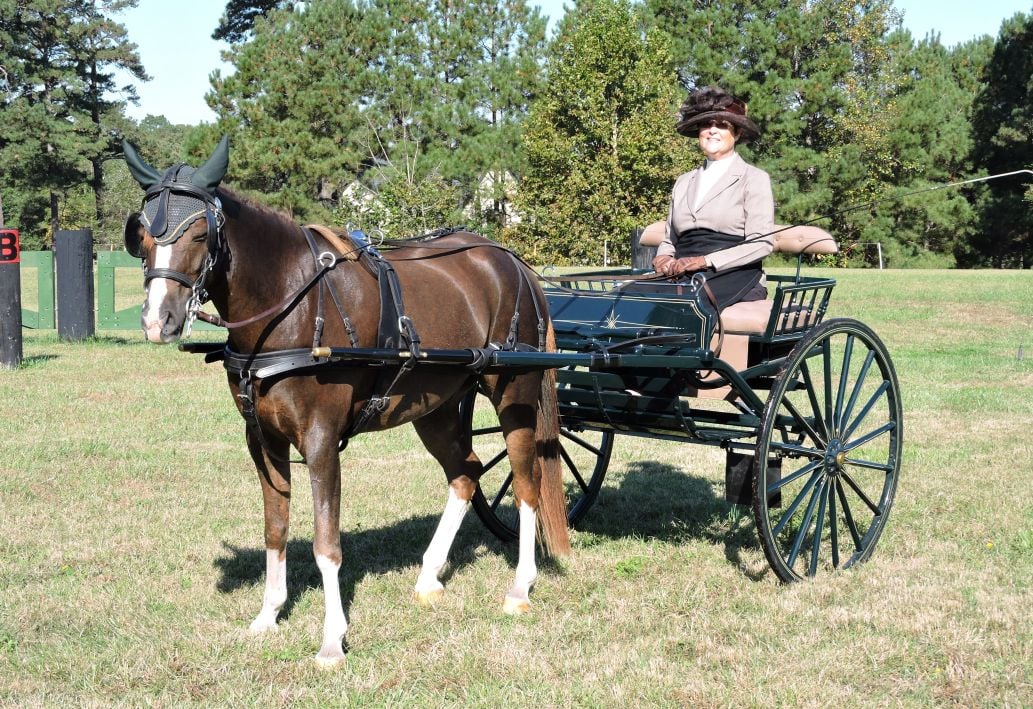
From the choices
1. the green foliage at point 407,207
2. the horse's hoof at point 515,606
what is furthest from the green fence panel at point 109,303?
the horse's hoof at point 515,606

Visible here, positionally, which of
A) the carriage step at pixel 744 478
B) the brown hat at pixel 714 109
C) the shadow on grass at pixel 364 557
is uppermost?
the brown hat at pixel 714 109

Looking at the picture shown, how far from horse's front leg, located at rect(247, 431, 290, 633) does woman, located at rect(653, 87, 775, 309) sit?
95.8 inches

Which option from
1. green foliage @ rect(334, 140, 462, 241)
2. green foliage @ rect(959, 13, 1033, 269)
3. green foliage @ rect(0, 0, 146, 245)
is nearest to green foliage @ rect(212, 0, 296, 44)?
green foliage @ rect(0, 0, 146, 245)

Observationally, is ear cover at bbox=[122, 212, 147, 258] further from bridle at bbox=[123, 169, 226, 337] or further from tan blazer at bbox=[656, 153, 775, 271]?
tan blazer at bbox=[656, 153, 775, 271]

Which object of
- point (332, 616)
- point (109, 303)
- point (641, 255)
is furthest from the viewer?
point (109, 303)

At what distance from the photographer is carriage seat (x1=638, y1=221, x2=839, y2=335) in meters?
5.68

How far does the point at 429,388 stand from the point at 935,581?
2.96 meters

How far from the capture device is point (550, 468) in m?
5.84

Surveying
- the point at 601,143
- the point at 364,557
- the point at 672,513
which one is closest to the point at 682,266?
the point at 672,513

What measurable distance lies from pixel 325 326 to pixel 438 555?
5.53ft

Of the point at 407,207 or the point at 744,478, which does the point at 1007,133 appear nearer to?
the point at 407,207

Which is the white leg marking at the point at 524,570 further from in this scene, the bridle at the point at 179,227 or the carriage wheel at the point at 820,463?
the bridle at the point at 179,227

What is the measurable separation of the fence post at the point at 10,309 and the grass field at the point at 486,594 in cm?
431

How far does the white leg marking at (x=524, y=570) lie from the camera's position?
5.35 m
